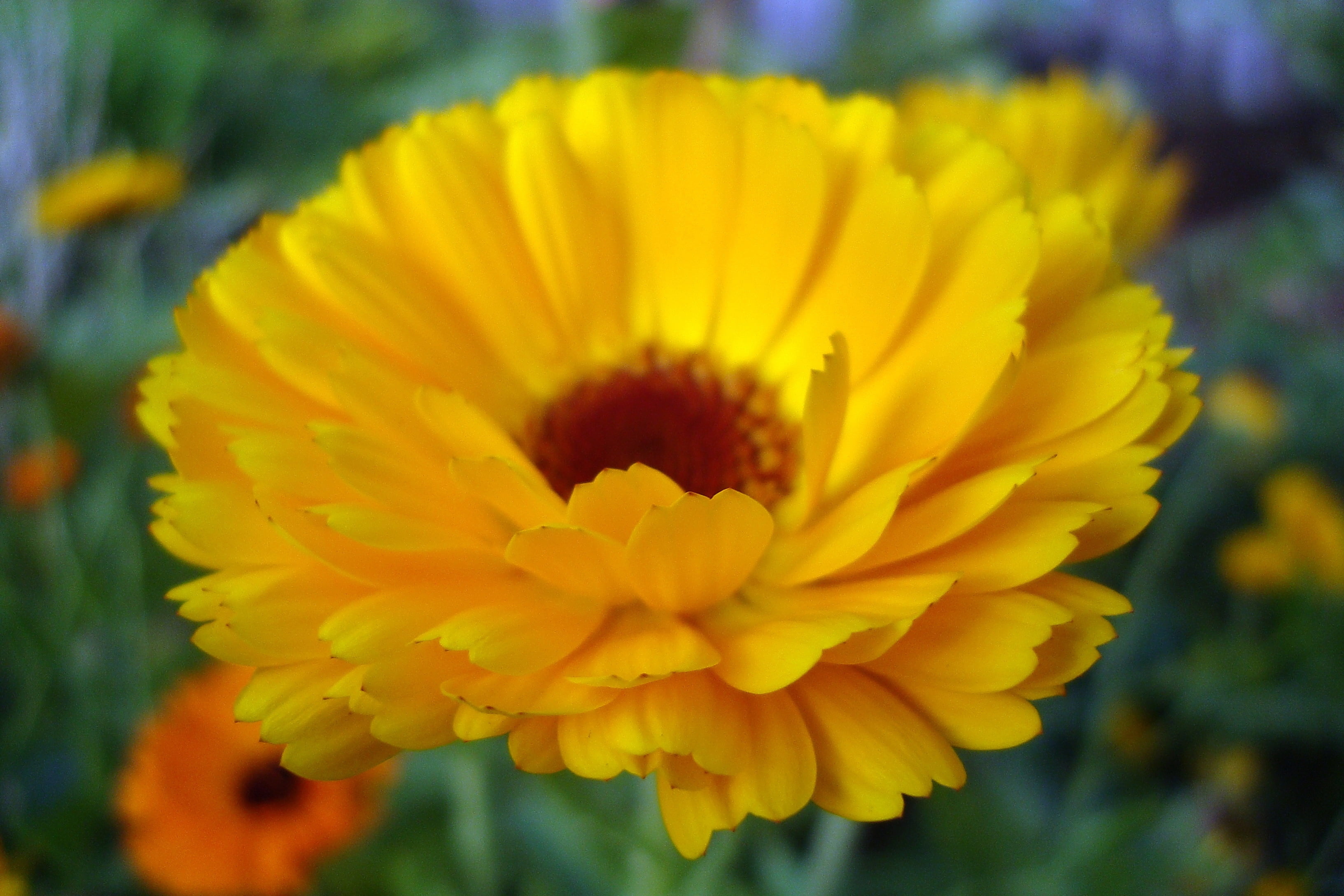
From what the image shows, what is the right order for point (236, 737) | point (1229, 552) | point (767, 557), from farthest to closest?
point (1229, 552)
point (236, 737)
point (767, 557)

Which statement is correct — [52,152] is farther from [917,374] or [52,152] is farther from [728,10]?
[917,374]

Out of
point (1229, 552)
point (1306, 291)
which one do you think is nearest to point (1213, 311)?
point (1306, 291)

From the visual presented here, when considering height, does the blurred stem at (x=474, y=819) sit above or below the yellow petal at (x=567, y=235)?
below

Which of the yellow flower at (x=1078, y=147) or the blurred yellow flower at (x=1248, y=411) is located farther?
the blurred yellow flower at (x=1248, y=411)

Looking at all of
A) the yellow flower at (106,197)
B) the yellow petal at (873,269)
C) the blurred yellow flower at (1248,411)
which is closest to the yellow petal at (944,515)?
the yellow petal at (873,269)

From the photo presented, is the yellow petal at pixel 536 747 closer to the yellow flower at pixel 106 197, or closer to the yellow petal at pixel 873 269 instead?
the yellow petal at pixel 873 269


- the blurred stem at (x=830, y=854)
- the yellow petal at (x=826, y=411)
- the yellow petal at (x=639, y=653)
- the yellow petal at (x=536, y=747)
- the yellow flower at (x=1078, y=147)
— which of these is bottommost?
the blurred stem at (x=830, y=854)
